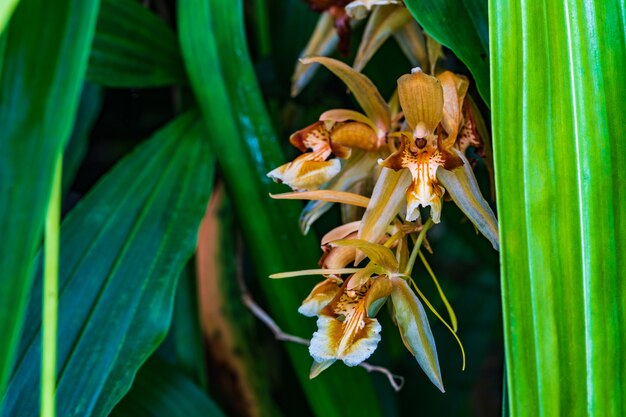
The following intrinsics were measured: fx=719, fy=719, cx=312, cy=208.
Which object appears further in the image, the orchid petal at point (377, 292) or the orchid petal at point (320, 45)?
the orchid petal at point (320, 45)

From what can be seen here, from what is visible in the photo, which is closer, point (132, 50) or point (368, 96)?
point (368, 96)

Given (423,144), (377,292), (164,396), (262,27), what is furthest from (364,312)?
(262,27)

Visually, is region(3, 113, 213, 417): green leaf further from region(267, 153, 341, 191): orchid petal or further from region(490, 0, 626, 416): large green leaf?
region(490, 0, 626, 416): large green leaf

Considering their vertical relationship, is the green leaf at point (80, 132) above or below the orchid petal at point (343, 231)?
above

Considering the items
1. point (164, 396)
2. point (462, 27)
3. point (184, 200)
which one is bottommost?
point (164, 396)

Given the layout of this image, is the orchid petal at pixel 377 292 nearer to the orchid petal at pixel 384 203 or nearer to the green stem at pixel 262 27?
the orchid petal at pixel 384 203

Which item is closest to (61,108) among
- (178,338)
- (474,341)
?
(178,338)

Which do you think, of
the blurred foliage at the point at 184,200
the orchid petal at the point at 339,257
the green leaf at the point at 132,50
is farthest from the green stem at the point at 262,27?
the orchid petal at the point at 339,257

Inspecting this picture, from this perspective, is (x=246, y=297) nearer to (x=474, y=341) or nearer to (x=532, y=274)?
(x=532, y=274)

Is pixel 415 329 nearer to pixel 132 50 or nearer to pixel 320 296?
pixel 320 296
